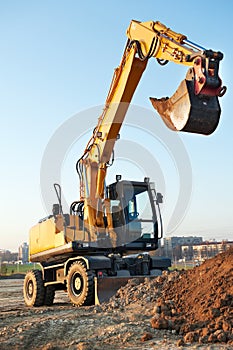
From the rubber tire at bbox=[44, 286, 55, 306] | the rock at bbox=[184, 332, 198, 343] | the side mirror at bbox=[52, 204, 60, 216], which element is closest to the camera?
the rock at bbox=[184, 332, 198, 343]

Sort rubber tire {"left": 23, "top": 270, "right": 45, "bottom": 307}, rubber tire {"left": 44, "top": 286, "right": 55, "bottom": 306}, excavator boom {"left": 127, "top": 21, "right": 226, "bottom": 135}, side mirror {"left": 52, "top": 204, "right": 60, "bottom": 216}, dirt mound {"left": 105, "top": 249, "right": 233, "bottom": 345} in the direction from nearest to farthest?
1. dirt mound {"left": 105, "top": 249, "right": 233, "bottom": 345}
2. excavator boom {"left": 127, "top": 21, "right": 226, "bottom": 135}
3. side mirror {"left": 52, "top": 204, "right": 60, "bottom": 216}
4. rubber tire {"left": 23, "top": 270, "right": 45, "bottom": 307}
5. rubber tire {"left": 44, "top": 286, "right": 55, "bottom": 306}

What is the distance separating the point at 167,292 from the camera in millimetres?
7961

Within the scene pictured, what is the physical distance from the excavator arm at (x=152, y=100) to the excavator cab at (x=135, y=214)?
243 mm

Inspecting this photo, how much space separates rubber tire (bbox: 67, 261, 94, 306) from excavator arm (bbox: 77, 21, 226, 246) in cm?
120

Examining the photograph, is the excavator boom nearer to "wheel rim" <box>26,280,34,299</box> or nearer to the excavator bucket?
the excavator bucket

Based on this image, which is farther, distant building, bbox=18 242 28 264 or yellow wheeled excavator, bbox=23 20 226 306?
distant building, bbox=18 242 28 264

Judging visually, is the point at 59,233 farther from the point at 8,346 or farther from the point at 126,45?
the point at 8,346

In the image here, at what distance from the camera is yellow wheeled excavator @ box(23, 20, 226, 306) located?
992 centimetres

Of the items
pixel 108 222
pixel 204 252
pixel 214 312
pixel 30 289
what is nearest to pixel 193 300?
pixel 214 312

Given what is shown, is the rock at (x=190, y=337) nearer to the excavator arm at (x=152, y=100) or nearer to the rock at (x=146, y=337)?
the rock at (x=146, y=337)

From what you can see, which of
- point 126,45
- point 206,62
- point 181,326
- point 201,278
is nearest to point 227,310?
point 181,326

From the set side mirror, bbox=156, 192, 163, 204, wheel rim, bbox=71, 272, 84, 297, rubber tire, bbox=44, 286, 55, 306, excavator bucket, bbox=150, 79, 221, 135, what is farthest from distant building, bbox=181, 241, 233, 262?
excavator bucket, bbox=150, 79, 221, 135

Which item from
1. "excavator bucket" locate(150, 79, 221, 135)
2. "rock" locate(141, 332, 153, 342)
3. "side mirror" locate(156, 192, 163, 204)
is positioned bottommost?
"rock" locate(141, 332, 153, 342)

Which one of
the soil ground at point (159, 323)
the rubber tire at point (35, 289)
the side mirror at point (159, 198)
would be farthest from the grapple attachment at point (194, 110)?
the rubber tire at point (35, 289)
